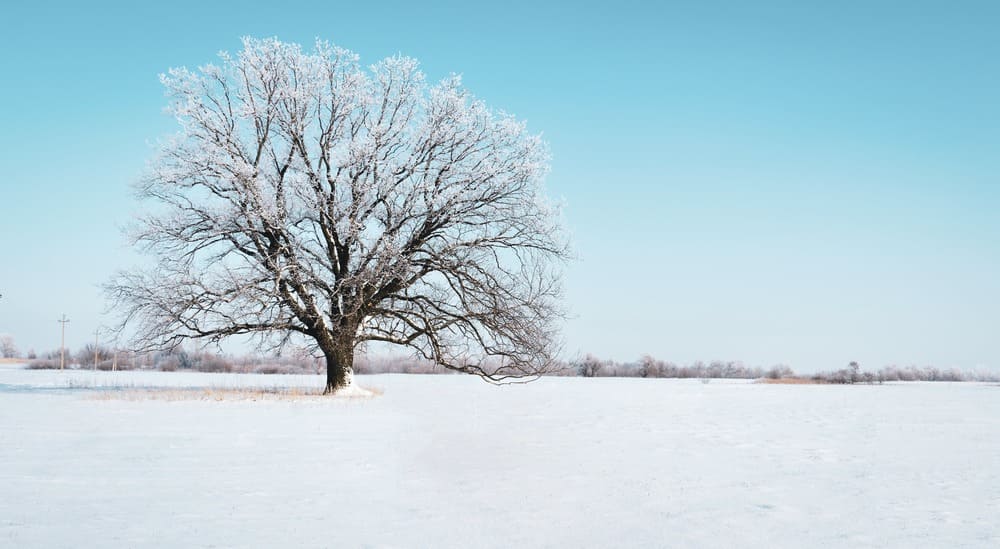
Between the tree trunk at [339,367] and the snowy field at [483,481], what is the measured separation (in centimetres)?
599

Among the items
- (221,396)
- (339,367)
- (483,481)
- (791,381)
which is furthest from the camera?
(791,381)

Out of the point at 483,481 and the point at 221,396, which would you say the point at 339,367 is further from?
the point at 483,481

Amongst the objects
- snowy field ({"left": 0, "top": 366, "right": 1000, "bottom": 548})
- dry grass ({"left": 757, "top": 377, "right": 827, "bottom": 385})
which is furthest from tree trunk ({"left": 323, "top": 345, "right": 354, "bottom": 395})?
dry grass ({"left": 757, "top": 377, "right": 827, "bottom": 385})

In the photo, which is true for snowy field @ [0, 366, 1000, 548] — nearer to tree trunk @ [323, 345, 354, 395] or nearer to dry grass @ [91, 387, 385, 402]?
dry grass @ [91, 387, 385, 402]

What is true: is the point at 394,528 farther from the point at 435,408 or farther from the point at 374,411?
the point at 435,408

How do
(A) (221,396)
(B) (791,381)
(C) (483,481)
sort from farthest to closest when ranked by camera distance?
(B) (791,381)
(A) (221,396)
(C) (483,481)

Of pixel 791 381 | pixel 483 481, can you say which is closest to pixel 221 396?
pixel 483 481

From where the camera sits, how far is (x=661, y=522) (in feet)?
22.2

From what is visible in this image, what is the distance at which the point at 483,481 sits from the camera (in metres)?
8.72

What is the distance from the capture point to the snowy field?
20.7 ft

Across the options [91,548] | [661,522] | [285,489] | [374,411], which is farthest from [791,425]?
[91,548]

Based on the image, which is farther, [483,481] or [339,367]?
[339,367]

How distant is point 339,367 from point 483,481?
47.8ft

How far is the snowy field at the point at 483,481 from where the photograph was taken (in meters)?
6.30
